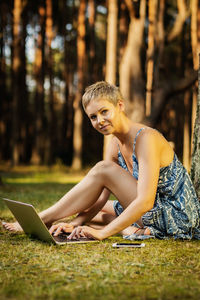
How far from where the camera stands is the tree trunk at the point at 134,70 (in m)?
11.8

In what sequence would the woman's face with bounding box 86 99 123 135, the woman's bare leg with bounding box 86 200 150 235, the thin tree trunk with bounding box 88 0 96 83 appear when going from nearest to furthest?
the woman's face with bounding box 86 99 123 135 < the woman's bare leg with bounding box 86 200 150 235 < the thin tree trunk with bounding box 88 0 96 83

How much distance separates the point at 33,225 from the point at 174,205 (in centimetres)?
106

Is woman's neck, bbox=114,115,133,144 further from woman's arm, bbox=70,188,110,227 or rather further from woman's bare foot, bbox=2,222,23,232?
woman's bare foot, bbox=2,222,23,232

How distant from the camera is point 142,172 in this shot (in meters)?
2.91

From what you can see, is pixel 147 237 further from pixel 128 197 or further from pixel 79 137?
pixel 79 137

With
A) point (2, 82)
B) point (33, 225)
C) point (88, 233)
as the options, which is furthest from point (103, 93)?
point (2, 82)

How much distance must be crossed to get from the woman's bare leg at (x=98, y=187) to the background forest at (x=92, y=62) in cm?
761

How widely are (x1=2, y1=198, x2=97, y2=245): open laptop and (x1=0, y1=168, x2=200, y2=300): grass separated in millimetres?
65

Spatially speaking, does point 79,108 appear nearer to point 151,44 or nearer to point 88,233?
point 151,44

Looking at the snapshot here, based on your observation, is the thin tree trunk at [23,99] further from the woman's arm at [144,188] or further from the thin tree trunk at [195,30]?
the woman's arm at [144,188]

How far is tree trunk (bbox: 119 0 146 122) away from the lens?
38.9ft

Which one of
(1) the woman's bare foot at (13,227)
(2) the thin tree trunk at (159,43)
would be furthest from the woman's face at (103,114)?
(2) the thin tree trunk at (159,43)

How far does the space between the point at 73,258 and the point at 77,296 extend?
76cm

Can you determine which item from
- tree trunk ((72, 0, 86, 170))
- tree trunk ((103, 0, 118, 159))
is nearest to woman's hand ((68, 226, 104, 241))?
tree trunk ((103, 0, 118, 159))
